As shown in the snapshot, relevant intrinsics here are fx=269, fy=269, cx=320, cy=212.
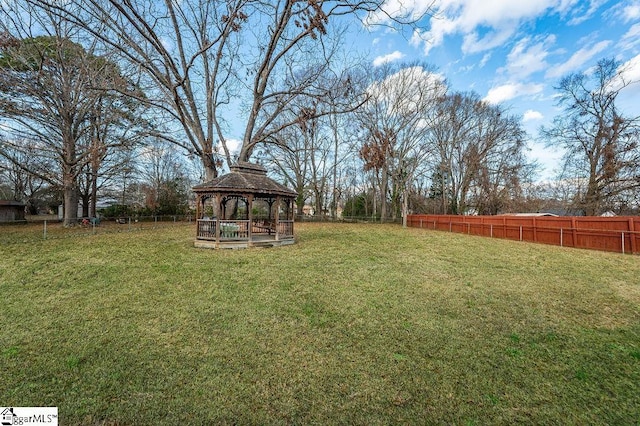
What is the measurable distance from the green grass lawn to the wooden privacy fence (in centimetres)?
491

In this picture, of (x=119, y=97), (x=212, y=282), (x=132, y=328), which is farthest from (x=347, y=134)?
(x=132, y=328)

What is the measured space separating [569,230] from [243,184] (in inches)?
579

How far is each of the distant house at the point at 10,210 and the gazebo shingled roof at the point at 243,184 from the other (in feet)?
76.5

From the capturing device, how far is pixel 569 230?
1238cm

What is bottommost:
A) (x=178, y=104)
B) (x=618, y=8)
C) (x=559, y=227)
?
(x=559, y=227)

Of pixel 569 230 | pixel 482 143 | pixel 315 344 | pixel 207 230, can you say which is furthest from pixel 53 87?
pixel 482 143

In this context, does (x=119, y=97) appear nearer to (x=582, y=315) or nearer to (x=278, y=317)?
(x=278, y=317)

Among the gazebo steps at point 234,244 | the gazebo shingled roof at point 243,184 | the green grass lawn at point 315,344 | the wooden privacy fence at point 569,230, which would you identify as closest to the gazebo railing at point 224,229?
the gazebo steps at point 234,244

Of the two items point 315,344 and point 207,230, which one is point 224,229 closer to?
point 207,230

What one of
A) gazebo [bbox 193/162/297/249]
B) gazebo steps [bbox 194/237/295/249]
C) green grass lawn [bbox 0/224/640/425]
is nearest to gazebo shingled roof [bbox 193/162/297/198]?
gazebo [bbox 193/162/297/249]

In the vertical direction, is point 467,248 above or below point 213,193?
below

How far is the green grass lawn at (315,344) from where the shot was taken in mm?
2602

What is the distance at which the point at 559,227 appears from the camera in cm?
1290

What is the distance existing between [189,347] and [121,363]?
2.43ft
